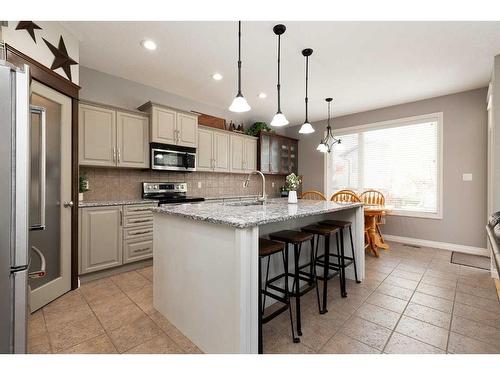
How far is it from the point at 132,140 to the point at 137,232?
1.23 m

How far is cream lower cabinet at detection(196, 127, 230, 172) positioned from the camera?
4047mm

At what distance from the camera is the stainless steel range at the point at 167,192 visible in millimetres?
3514

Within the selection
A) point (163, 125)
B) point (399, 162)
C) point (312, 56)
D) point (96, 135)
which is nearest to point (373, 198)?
point (399, 162)

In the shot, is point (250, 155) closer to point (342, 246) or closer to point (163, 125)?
point (163, 125)

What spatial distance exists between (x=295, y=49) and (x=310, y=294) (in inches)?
102

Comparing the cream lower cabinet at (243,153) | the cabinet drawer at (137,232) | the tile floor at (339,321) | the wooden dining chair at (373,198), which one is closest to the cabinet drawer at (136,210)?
the cabinet drawer at (137,232)

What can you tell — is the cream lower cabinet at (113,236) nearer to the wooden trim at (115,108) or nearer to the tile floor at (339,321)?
the tile floor at (339,321)

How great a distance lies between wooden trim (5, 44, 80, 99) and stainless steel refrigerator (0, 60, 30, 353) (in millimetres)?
1032

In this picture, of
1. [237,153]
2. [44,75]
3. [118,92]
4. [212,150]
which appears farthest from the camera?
[237,153]

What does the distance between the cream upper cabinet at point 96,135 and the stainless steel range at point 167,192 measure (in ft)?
2.23

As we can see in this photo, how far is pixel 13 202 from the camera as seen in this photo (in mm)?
1050

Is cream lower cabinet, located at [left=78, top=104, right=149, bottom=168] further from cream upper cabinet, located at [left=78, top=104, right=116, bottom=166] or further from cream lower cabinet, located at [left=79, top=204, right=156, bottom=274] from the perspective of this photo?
cream lower cabinet, located at [left=79, top=204, right=156, bottom=274]

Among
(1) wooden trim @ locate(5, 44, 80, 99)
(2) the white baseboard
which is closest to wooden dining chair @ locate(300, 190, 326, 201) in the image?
(2) the white baseboard
